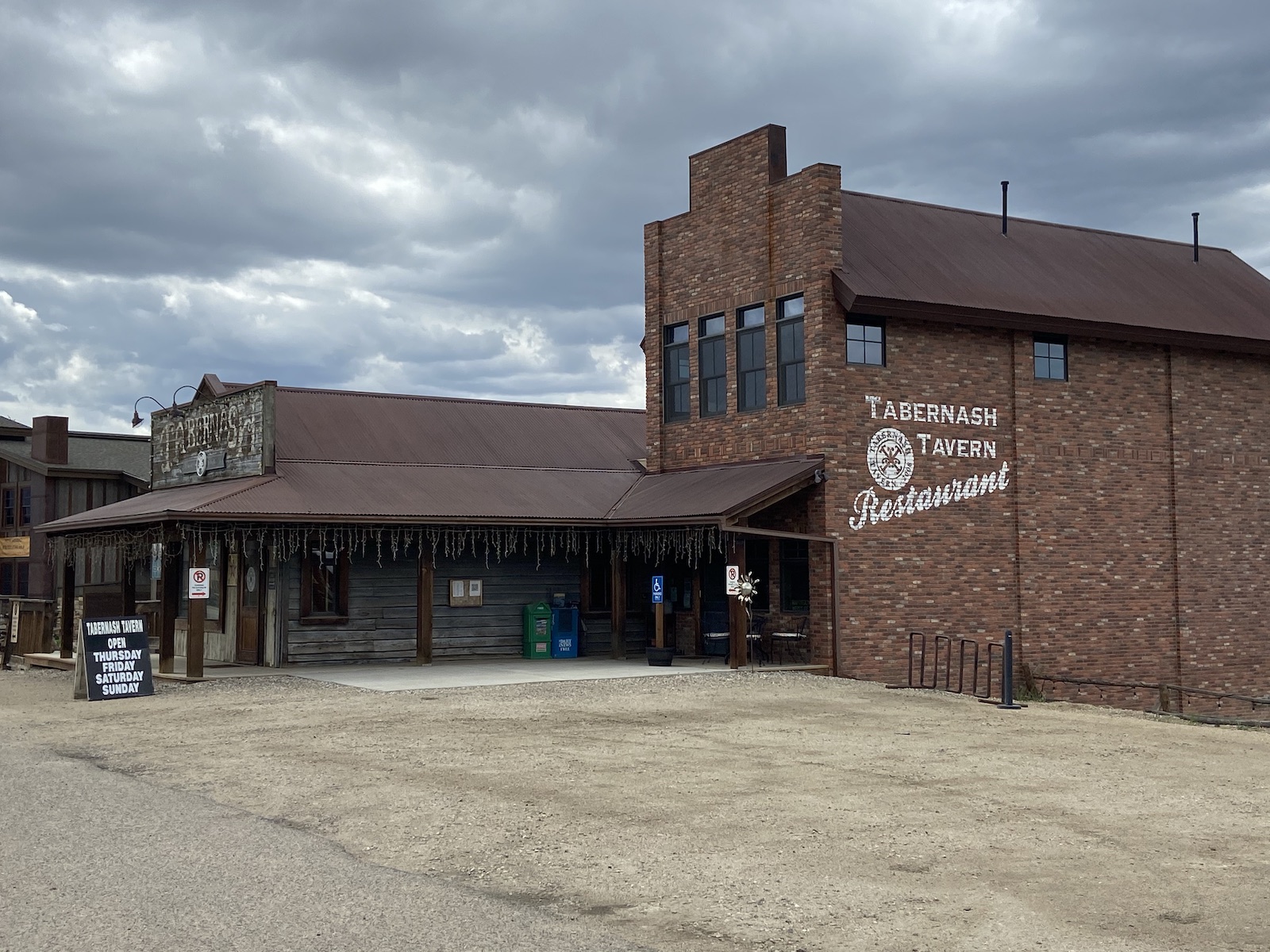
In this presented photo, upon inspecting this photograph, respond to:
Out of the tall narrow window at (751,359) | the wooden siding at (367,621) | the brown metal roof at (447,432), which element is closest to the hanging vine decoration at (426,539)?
the wooden siding at (367,621)

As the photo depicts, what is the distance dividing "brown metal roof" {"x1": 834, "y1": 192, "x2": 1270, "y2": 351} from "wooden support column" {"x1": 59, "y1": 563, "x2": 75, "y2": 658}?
1519 centimetres

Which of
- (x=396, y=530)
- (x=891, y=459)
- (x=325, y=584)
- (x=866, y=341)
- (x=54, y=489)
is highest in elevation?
(x=866, y=341)

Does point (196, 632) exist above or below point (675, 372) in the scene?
below

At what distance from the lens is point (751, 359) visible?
2408 cm

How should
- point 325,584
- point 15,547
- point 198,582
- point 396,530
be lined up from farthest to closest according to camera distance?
point 15,547, point 325,584, point 396,530, point 198,582

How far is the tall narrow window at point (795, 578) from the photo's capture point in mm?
23062

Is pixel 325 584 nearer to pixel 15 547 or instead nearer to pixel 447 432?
pixel 447 432

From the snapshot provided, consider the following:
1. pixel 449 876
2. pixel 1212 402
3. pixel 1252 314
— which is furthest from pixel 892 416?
pixel 449 876

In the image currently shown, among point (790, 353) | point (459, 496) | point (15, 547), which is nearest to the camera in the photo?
Answer: point (790, 353)

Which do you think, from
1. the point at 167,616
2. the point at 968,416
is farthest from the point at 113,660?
the point at 968,416

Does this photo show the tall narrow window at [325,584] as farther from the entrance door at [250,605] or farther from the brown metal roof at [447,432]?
the brown metal roof at [447,432]

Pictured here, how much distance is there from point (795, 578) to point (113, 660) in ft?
35.8

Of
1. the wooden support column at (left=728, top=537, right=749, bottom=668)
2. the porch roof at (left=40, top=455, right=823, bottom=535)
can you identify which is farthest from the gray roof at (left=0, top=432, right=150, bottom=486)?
the wooden support column at (left=728, top=537, right=749, bottom=668)

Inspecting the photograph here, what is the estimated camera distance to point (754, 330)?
78.8 ft
